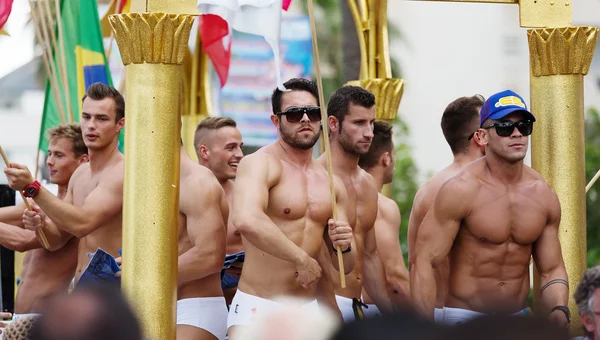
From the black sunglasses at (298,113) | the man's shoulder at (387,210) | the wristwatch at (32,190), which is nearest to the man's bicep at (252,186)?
the black sunglasses at (298,113)

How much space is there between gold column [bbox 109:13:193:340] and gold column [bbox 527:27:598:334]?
2672 mm

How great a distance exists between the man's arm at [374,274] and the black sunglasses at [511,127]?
153 cm

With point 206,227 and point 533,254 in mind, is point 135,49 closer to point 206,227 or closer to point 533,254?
point 206,227

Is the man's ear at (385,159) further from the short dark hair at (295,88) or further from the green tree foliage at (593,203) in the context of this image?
the green tree foliage at (593,203)

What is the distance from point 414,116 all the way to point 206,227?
29.8m

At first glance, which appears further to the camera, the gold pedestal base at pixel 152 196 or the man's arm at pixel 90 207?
the man's arm at pixel 90 207

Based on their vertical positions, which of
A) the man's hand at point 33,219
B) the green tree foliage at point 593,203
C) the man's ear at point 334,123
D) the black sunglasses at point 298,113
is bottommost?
the green tree foliage at point 593,203

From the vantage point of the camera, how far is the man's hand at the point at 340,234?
7.82 meters

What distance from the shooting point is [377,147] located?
10.5 meters

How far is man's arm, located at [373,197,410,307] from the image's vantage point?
9.92 m

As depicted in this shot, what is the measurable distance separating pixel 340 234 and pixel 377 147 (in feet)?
9.03

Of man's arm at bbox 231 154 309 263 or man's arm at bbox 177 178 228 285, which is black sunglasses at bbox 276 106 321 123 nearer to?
man's arm at bbox 231 154 309 263

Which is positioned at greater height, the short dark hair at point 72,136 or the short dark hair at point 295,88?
the short dark hair at point 295,88

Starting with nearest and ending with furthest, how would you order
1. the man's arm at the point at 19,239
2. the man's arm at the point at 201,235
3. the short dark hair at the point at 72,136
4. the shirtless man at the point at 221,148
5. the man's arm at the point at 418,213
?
the man's arm at the point at 201,235
the man's arm at the point at 418,213
the man's arm at the point at 19,239
the short dark hair at the point at 72,136
the shirtless man at the point at 221,148
